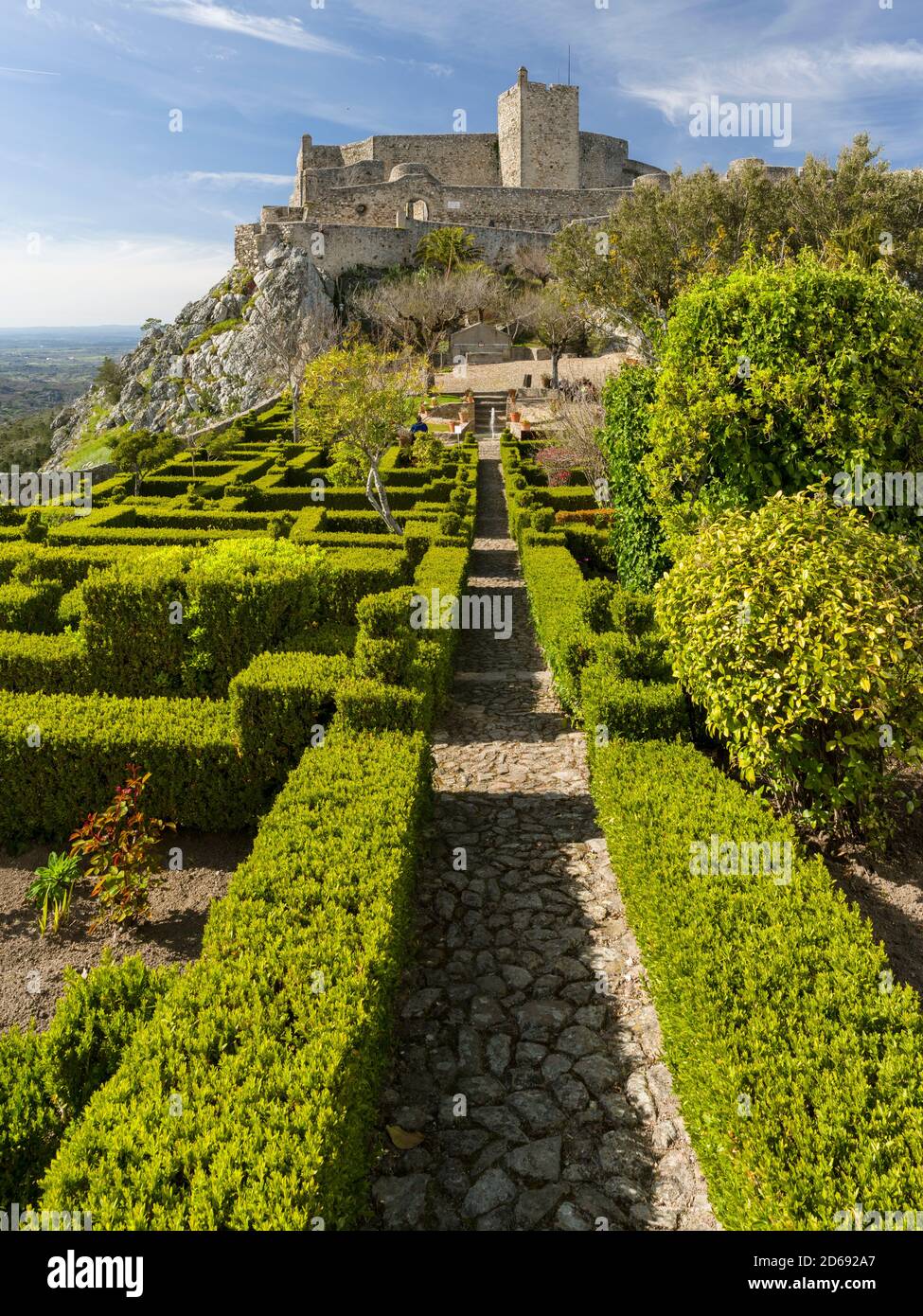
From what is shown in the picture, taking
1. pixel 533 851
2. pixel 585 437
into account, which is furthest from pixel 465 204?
pixel 533 851

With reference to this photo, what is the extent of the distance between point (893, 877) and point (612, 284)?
79.3ft

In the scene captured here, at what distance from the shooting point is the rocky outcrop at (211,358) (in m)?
52.2

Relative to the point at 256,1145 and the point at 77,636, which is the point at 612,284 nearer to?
the point at 77,636

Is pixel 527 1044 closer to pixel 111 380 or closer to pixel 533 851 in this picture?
pixel 533 851

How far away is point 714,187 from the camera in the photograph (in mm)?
25000

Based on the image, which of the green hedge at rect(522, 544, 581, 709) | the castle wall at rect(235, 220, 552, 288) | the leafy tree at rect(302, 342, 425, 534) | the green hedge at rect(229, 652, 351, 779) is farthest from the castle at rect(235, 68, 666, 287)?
the green hedge at rect(229, 652, 351, 779)

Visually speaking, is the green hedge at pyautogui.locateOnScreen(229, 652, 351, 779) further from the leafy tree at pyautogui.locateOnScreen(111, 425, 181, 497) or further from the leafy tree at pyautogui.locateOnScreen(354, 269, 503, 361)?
the leafy tree at pyautogui.locateOnScreen(354, 269, 503, 361)

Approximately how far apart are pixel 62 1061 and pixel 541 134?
81.5 metres

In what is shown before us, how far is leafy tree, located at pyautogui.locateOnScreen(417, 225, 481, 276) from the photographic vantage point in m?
61.0

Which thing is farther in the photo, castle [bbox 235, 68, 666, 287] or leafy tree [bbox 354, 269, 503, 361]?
castle [bbox 235, 68, 666, 287]

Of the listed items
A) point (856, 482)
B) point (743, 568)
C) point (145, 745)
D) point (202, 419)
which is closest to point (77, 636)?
point (145, 745)

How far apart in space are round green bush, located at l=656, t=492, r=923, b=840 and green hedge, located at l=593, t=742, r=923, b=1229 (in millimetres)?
889

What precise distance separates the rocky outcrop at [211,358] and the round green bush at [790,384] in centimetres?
4478

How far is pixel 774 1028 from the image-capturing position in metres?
3.69
